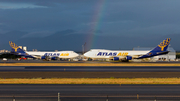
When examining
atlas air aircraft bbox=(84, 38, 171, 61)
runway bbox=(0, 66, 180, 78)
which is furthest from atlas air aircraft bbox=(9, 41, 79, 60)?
runway bbox=(0, 66, 180, 78)

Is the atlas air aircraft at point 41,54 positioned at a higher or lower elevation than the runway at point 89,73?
higher

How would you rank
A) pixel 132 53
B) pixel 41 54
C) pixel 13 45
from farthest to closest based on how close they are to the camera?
pixel 13 45 → pixel 41 54 → pixel 132 53

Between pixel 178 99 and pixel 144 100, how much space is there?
10.1 ft

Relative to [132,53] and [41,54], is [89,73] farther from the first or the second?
[41,54]

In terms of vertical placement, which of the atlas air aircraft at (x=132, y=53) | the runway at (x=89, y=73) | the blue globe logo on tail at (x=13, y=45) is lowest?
the runway at (x=89, y=73)

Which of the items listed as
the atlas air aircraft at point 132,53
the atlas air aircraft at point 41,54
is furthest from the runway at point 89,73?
the atlas air aircraft at point 41,54

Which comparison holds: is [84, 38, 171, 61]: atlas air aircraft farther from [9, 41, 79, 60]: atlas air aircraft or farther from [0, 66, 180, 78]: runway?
[0, 66, 180, 78]: runway

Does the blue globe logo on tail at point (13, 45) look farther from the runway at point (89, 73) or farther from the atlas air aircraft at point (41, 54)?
the runway at point (89, 73)

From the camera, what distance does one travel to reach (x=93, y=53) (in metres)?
86.2

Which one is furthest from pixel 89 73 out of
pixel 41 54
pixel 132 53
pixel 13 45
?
pixel 13 45

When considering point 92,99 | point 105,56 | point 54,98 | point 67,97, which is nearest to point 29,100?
point 54,98

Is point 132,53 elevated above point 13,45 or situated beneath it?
situated beneath


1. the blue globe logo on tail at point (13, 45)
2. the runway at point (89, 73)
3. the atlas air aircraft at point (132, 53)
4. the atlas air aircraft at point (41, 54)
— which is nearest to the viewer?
the runway at point (89, 73)

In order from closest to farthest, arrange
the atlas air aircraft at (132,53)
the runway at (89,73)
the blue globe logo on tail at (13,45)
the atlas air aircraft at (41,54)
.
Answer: the runway at (89,73) < the atlas air aircraft at (132,53) < the atlas air aircraft at (41,54) < the blue globe logo on tail at (13,45)
